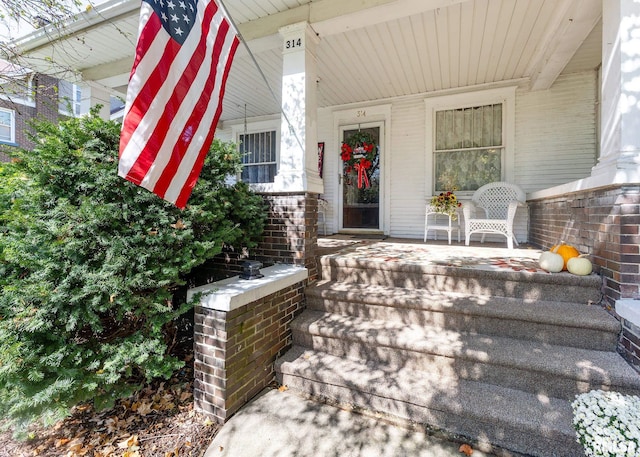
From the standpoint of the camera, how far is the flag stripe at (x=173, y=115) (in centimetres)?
159

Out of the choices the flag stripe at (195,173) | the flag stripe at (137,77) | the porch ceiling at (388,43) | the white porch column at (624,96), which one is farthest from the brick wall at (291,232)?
the white porch column at (624,96)

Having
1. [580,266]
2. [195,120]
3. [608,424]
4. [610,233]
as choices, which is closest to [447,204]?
[580,266]

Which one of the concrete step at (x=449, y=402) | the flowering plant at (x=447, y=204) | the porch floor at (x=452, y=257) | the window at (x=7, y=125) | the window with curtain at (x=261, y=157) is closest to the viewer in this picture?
the concrete step at (x=449, y=402)

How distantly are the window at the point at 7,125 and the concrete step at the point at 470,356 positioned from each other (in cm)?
1314

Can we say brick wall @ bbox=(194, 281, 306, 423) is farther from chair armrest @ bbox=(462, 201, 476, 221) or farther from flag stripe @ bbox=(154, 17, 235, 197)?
chair armrest @ bbox=(462, 201, 476, 221)

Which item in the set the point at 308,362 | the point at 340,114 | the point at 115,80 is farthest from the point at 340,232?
the point at 115,80

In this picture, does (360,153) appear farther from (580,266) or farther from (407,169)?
(580,266)

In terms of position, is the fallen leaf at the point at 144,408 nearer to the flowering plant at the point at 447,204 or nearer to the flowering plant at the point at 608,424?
the flowering plant at the point at 608,424

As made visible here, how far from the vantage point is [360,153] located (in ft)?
19.1

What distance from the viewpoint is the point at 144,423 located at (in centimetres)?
205

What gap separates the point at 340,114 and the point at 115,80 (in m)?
3.68

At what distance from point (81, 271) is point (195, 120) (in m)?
1.18

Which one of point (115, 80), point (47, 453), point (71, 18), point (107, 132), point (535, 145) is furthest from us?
point (535, 145)

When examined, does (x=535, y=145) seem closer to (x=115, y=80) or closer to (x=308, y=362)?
(x=308, y=362)
